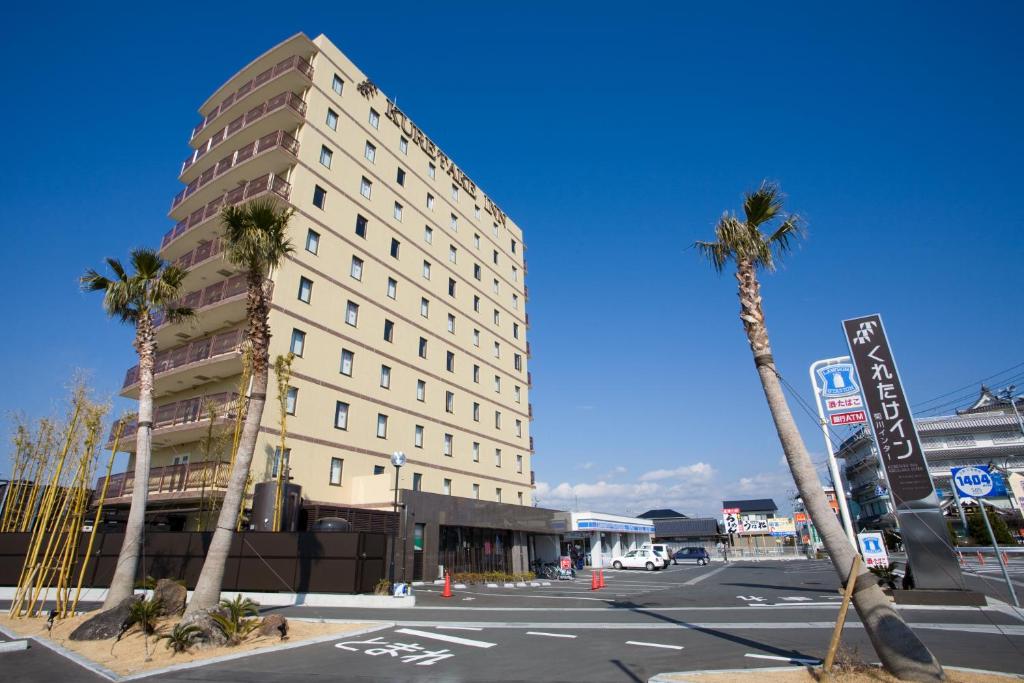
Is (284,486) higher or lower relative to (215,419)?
lower

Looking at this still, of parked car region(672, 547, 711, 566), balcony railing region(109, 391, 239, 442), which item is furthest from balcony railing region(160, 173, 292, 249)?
parked car region(672, 547, 711, 566)

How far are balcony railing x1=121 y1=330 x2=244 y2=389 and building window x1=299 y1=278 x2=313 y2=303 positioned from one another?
11.7 feet

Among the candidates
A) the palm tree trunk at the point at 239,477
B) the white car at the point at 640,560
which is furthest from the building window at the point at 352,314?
the white car at the point at 640,560

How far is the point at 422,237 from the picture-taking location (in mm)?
38750

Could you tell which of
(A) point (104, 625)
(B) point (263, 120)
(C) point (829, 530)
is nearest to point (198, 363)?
(B) point (263, 120)

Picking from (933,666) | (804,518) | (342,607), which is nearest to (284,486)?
(342,607)

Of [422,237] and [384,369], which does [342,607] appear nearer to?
[384,369]

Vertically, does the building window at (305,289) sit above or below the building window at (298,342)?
above

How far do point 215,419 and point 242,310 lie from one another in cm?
590

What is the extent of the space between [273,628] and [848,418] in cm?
1886

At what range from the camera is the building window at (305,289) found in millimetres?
28303

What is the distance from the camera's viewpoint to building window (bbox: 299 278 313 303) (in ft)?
92.9

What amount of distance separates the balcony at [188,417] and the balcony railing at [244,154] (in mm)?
13568

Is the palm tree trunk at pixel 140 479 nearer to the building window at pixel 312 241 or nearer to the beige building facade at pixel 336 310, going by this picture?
the beige building facade at pixel 336 310
